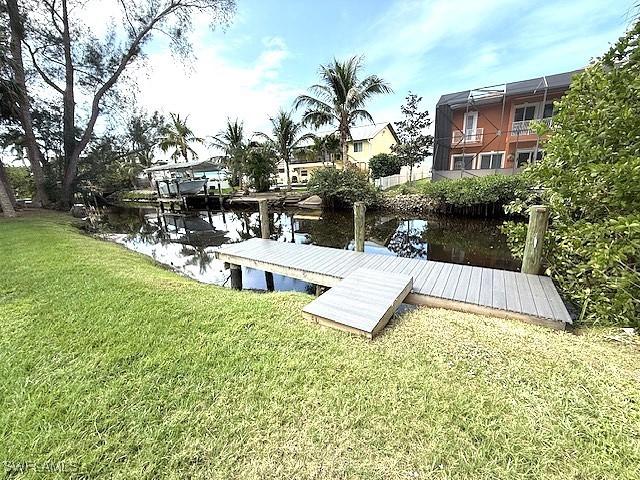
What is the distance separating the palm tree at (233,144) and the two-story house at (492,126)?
13.8 m

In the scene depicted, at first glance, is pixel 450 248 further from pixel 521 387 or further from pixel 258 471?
pixel 258 471

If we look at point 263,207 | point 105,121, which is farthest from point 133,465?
point 105,121

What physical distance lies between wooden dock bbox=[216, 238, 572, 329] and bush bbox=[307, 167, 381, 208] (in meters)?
9.48

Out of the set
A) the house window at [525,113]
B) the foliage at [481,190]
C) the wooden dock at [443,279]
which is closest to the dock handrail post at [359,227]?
the wooden dock at [443,279]

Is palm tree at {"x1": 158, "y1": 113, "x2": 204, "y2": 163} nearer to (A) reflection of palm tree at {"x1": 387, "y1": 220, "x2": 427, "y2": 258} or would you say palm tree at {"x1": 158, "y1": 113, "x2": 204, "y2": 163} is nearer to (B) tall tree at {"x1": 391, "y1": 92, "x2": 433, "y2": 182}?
(B) tall tree at {"x1": 391, "y1": 92, "x2": 433, "y2": 182}

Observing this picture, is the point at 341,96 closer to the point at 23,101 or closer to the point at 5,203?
the point at 23,101

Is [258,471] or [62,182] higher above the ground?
[62,182]

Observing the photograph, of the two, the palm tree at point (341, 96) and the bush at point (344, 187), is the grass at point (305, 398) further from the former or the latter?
the palm tree at point (341, 96)

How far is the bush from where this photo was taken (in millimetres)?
15305

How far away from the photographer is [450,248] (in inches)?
351

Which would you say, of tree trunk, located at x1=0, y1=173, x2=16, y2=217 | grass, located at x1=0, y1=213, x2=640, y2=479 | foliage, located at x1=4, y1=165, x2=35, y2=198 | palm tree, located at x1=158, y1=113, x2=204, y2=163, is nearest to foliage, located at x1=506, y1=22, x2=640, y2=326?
grass, located at x1=0, y1=213, x2=640, y2=479

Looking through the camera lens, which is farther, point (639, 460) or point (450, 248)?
point (450, 248)

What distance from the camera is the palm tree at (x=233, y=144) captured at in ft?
68.5

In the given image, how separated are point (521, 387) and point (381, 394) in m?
1.11
